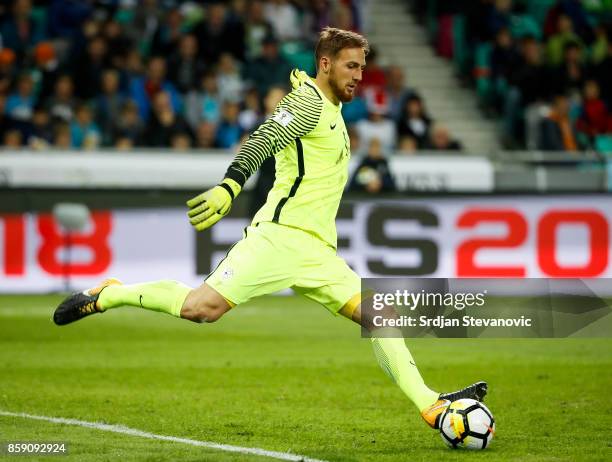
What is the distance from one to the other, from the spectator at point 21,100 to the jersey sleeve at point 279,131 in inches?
413

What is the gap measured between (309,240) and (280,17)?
13.6 m

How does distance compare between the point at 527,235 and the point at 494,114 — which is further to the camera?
the point at 494,114

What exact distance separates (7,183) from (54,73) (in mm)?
2608

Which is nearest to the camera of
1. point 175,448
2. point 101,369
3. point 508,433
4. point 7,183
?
point 175,448

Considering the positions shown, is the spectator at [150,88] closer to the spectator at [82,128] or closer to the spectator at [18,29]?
the spectator at [82,128]

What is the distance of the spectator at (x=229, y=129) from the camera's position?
17344 mm

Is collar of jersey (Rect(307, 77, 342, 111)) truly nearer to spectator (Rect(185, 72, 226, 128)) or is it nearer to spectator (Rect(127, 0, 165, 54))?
spectator (Rect(185, 72, 226, 128))

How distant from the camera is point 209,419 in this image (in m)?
7.81

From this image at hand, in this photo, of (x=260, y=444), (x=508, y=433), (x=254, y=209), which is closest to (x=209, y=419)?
(x=260, y=444)

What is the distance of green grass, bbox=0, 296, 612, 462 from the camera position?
697 centimetres

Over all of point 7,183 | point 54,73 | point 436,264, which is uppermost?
point 54,73

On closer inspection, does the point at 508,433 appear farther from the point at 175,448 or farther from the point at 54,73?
the point at 54,73

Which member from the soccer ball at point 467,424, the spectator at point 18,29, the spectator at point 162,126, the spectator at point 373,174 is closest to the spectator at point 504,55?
the spectator at point 373,174

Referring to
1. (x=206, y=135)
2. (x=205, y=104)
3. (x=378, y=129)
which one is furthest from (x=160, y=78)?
(x=378, y=129)
